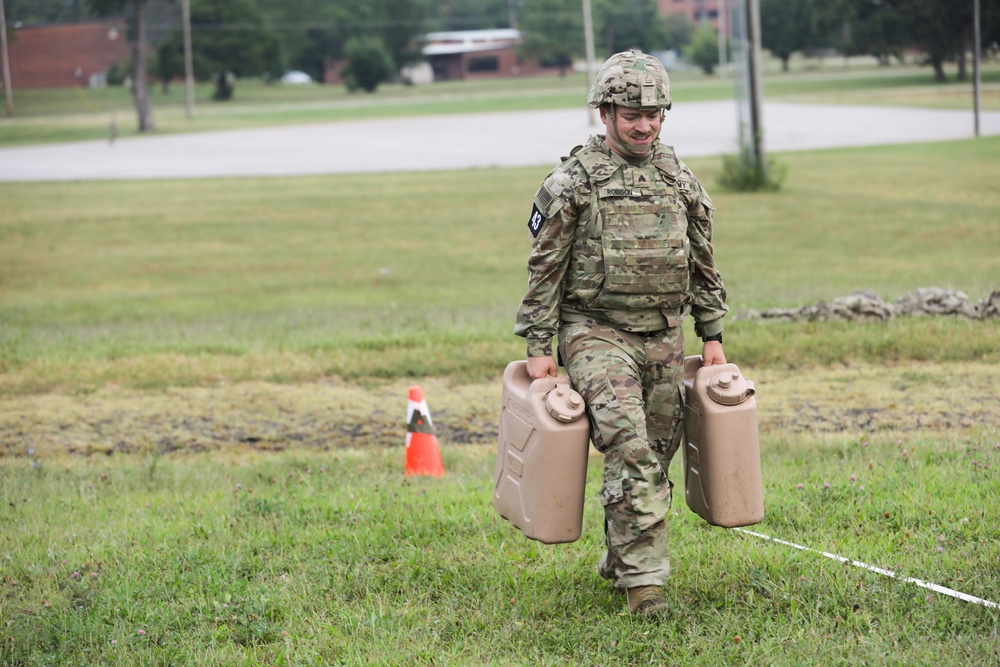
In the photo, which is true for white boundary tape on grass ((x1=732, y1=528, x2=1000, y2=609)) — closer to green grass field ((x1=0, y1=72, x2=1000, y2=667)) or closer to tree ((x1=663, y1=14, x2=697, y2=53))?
green grass field ((x1=0, y1=72, x2=1000, y2=667))

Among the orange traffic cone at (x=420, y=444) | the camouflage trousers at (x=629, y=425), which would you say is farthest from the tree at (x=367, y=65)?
the camouflage trousers at (x=629, y=425)

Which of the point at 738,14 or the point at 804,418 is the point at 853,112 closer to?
the point at 738,14

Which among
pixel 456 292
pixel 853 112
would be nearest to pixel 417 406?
pixel 456 292

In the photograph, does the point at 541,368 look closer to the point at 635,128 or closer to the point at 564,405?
the point at 564,405

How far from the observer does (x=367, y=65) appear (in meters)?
89.1

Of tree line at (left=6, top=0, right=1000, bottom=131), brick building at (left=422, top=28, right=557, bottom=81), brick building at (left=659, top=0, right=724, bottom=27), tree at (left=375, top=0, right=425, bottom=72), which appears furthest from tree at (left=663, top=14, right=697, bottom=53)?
tree at (left=375, top=0, right=425, bottom=72)

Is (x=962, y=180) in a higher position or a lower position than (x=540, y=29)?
lower

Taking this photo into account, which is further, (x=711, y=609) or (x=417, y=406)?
(x=417, y=406)

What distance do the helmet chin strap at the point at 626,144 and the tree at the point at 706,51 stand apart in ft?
305

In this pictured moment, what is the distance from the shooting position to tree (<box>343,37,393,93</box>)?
88.8 metres

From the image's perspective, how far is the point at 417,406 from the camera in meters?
6.68

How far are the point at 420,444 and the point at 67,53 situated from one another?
296 ft

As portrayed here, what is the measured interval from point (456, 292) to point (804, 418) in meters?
7.28

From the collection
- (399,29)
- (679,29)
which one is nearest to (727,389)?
(399,29)
